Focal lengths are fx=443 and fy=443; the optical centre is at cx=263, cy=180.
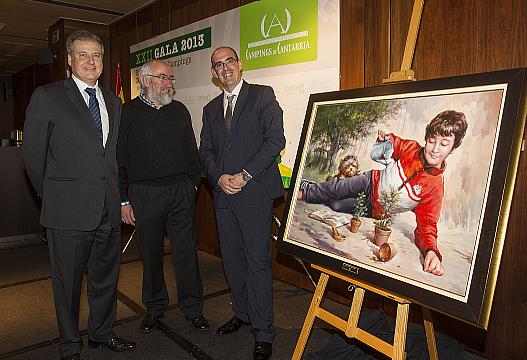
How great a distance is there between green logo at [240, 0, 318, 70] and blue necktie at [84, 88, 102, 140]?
4.98 ft

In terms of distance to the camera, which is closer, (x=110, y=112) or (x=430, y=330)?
(x=430, y=330)

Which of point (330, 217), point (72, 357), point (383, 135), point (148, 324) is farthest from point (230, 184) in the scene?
point (72, 357)

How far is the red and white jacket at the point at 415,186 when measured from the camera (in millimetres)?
1549

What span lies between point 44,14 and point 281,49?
3.81 metres

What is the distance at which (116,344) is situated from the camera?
7.97ft

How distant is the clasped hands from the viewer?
227 centimetres

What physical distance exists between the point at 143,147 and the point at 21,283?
2001mm

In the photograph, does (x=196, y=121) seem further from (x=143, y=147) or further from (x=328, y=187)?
(x=328, y=187)

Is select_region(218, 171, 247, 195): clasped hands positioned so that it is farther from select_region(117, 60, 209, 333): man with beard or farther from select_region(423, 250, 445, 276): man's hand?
select_region(423, 250, 445, 276): man's hand

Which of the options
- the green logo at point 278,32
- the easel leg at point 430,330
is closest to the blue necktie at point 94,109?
the green logo at point 278,32

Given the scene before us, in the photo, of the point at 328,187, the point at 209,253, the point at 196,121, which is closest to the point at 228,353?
the point at 328,187

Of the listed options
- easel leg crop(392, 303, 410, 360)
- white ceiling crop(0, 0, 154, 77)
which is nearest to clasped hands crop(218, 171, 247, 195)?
easel leg crop(392, 303, 410, 360)

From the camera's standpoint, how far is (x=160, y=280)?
2664 millimetres

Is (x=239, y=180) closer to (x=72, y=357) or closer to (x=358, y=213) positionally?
(x=358, y=213)
